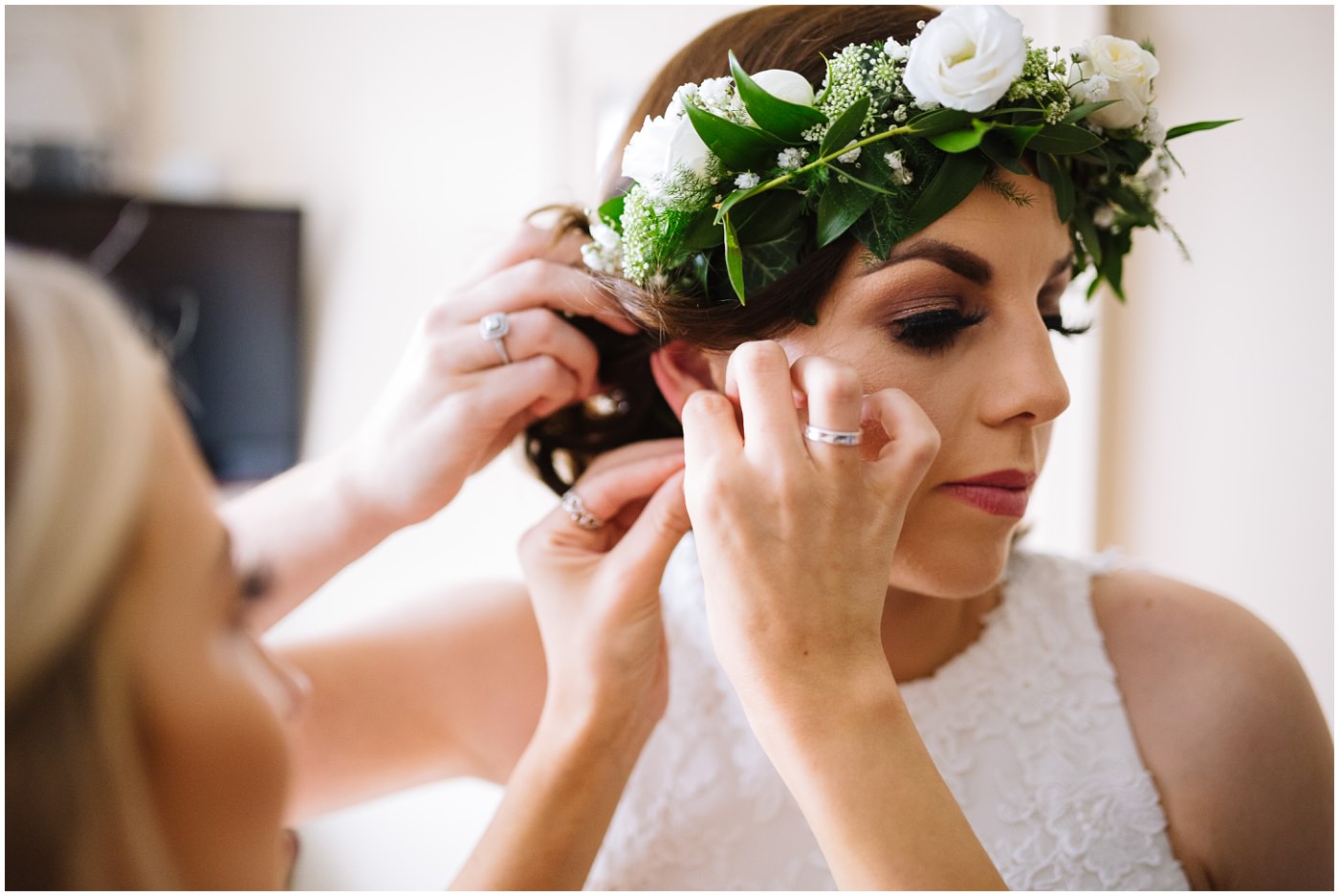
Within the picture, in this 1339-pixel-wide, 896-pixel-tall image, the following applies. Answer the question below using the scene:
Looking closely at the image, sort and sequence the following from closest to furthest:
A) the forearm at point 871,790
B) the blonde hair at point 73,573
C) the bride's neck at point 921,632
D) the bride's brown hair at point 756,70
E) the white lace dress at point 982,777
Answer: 1. the blonde hair at point 73,573
2. the forearm at point 871,790
3. the bride's brown hair at point 756,70
4. the white lace dress at point 982,777
5. the bride's neck at point 921,632

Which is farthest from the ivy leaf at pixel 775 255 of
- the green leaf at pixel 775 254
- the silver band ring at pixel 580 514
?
the silver band ring at pixel 580 514

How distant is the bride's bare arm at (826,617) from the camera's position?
621 mm

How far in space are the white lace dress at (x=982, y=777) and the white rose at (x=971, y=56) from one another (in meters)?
0.68

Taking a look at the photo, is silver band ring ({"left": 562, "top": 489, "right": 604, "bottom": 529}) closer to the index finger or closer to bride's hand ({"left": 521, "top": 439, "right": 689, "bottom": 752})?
bride's hand ({"left": 521, "top": 439, "right": 689, "bottom": 752})

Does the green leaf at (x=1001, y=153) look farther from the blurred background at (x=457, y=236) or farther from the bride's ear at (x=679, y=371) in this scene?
the blurred background at (x=457, y=236)

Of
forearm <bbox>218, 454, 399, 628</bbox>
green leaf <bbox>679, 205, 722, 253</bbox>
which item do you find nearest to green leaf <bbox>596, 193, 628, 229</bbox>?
green leaf <bbox>679, 205, 722, 253</bbox>

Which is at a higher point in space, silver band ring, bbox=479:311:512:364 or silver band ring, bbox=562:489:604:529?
silver band ring, bbox=479:311:512:364

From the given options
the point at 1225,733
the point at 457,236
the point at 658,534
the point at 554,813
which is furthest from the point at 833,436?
the point at 457,236

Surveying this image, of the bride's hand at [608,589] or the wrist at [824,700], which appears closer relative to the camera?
the wrist at [824,700]

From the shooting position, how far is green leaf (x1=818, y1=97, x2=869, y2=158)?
2.50 ft

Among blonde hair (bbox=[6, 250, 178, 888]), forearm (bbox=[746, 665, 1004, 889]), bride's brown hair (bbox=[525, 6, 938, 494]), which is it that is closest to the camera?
blonde hair (bbox=[6, 250, 178, 888])

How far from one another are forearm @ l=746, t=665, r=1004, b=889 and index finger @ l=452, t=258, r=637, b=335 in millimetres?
518

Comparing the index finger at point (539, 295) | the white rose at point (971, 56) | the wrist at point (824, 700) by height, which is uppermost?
the white rose at point (971, 56)

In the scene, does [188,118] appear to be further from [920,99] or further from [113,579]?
[113,579]
